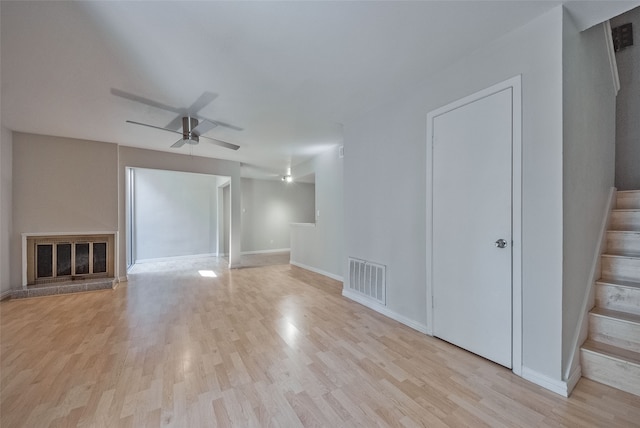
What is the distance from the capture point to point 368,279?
3.22 metres

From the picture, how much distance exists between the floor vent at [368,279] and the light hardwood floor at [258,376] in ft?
0.82

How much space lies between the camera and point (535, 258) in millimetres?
1725

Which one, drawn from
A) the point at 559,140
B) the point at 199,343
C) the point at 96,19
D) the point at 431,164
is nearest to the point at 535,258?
the point at 559,140

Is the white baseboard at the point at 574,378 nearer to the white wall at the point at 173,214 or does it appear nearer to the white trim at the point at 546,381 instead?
the white trim at the point at 546,381

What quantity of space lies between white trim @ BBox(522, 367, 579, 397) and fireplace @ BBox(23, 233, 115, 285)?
5.93 metres

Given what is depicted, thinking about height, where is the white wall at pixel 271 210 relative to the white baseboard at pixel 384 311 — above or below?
above

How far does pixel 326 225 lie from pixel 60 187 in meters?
4.63

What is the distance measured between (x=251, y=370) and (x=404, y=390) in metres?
1.11

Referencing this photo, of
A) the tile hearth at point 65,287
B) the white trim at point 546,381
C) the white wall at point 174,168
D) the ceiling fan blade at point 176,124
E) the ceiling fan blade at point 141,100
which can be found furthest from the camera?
the white wall at point 174,168

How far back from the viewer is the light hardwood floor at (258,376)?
144 cm

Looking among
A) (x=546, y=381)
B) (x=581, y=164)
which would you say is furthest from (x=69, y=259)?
(x=581, y=164)

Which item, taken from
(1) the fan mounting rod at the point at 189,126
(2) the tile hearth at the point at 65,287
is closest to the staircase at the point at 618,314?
(1) the fan mounting rod at the point at 189,126

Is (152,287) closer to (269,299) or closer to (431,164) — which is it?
(269,299)

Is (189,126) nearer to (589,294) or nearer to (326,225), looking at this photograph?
(326,225)
